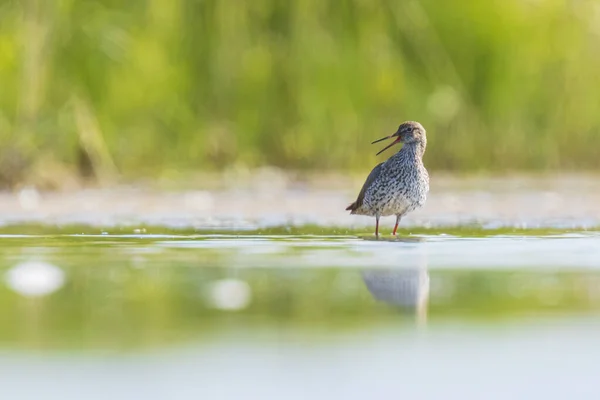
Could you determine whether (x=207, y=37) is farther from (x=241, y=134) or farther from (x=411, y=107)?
(x=411, y=107)

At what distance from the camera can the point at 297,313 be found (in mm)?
5691

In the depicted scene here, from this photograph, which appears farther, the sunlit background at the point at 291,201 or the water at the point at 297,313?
the sunlit background at the point at 291,201

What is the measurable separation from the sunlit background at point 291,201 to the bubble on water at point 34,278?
3 cm

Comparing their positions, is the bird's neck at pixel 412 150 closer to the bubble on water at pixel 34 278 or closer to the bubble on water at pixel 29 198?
the bubble on water at pixel 34 278

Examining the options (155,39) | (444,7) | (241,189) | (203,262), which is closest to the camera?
(203,262)

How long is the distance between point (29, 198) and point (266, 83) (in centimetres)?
414

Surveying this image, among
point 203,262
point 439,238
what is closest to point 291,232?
point 439,238

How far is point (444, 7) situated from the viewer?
17438 millimetres

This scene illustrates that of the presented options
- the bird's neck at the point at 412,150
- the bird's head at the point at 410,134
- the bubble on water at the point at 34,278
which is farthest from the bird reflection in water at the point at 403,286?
the bird's head at the point at 410,134

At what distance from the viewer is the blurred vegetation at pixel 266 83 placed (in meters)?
15.7

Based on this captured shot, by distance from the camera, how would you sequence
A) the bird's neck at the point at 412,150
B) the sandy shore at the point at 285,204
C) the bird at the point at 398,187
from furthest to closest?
the sandy shore at the point at 285,204
the bird's neck at the point at 412,150
the bird at the point at 398,187

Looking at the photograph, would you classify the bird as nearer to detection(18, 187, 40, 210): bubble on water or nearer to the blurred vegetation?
detection(18, 187, 40, 210): bubble on water

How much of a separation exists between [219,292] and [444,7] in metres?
11.6

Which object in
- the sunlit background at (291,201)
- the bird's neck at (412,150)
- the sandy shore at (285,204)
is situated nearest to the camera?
the sunlit background at (291,201)
